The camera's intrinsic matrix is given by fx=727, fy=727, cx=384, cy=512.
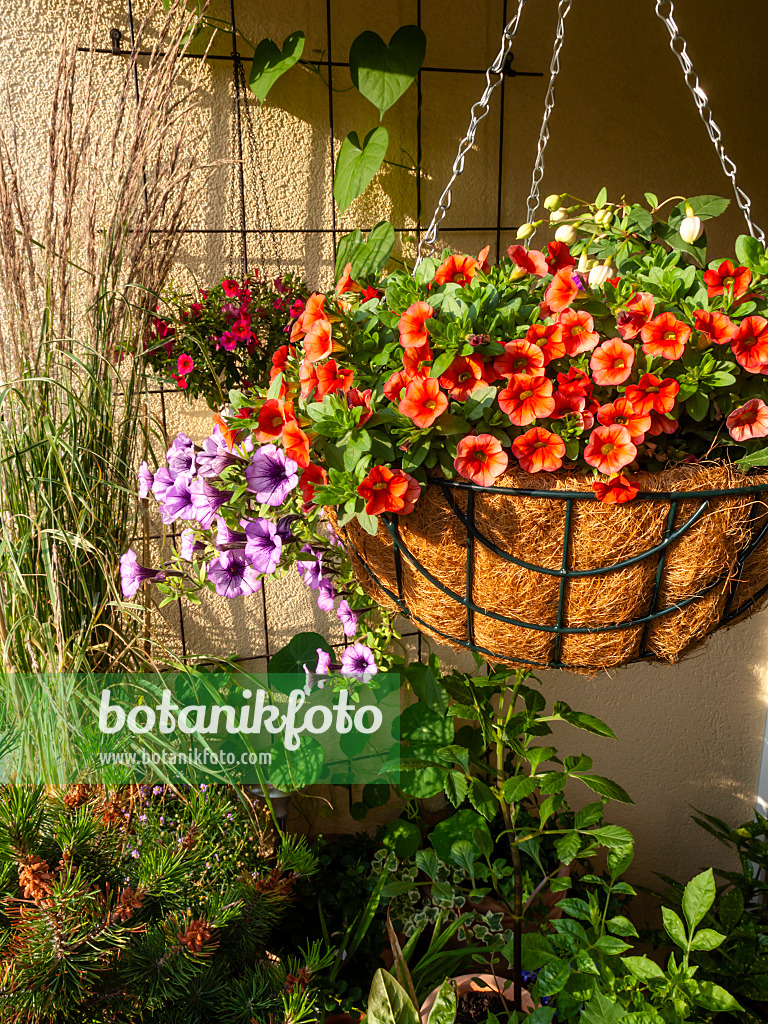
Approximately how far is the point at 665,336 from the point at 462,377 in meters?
0.18

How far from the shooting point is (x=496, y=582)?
26.4 inches

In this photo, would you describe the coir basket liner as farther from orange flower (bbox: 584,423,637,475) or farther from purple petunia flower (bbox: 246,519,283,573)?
purple petunia flower (bbox: 246,519,283,573)

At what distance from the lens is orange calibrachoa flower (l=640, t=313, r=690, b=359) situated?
2.01 ft

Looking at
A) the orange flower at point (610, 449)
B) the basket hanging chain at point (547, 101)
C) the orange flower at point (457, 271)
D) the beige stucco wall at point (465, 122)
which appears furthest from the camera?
the beige stucco wall at point (465, 122)

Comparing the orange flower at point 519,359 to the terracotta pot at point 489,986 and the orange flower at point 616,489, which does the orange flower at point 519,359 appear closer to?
the orange flower at point 616,489

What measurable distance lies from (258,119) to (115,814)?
1249mm

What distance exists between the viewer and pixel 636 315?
0.64 m

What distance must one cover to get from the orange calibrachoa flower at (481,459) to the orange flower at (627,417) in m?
0.09

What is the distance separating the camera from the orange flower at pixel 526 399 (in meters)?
0.61

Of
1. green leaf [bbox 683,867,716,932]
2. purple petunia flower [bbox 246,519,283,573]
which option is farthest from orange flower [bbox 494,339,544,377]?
green leaf [bbox 683,867,716,932]

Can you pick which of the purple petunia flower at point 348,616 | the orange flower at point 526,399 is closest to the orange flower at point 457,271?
the orange flower at point 526,399

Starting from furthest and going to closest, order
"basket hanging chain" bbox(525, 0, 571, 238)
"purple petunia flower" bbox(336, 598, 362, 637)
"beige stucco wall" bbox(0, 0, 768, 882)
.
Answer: "beige stucco wall" bbox(0, 0, 768, 882) → "purple petunia flower" bbox(336, 598, 362, 637) → "basket hanging chain" bbox(525, 0, 571, 238)

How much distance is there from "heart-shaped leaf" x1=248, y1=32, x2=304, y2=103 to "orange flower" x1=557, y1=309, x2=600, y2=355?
3.08 feet

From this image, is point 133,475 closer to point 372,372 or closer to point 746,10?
point 372,372
